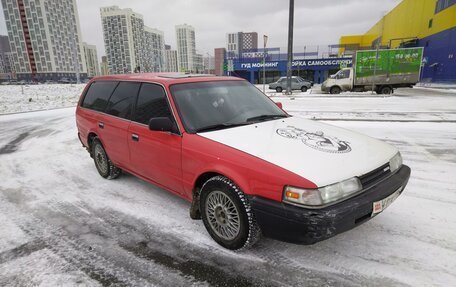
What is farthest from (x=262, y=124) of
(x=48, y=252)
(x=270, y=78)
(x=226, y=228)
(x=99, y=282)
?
(x=270, y=78)

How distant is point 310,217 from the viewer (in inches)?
84.5

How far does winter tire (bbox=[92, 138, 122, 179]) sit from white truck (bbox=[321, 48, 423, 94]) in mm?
19553

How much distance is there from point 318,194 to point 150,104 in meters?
2.33

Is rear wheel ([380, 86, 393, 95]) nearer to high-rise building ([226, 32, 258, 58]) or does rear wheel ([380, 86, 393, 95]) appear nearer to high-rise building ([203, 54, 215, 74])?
high-rise building ([203, 54, 215, 74])

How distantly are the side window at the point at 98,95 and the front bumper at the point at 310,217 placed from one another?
3232 millimetres

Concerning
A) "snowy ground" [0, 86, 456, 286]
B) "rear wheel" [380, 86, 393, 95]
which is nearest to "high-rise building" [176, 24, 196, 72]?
"rear wheel" [380, 86, 393, 95]

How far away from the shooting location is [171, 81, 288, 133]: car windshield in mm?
3129

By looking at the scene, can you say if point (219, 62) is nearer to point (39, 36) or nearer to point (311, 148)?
point (39, 36)

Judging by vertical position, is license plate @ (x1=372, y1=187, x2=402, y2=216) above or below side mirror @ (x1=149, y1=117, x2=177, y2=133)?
below

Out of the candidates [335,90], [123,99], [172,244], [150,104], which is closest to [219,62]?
[335,90]

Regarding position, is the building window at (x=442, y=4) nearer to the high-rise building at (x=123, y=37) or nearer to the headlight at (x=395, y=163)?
the headlight at (x=395, y=163)

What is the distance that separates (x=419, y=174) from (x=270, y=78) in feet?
148

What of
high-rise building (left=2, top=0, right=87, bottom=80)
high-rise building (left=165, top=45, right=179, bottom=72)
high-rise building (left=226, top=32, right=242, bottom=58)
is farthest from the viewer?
high-rise building (left=2, top=0, right=87, bottom=80)

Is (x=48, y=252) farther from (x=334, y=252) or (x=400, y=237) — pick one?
(x=400, y=237)
